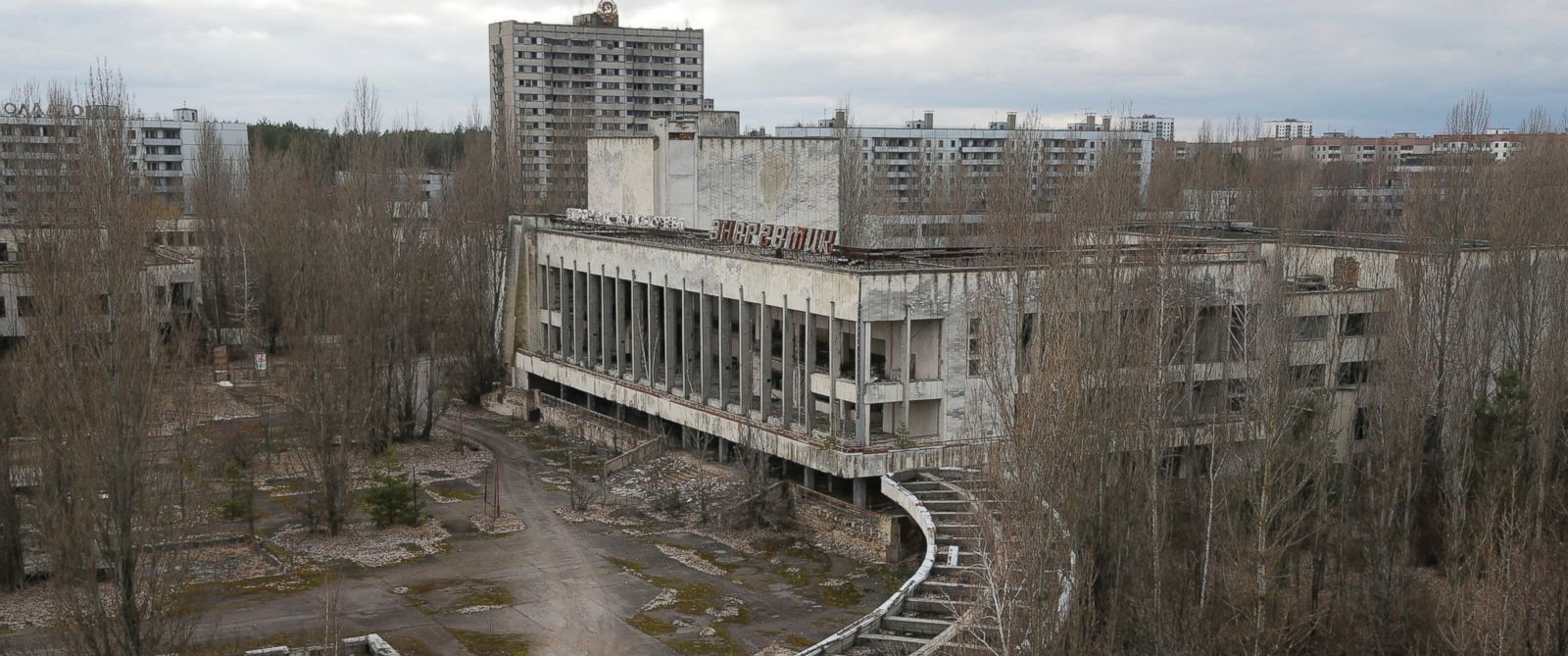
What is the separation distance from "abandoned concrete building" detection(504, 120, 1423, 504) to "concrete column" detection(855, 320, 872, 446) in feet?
0.18

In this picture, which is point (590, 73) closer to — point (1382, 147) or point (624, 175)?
point (624, 175)

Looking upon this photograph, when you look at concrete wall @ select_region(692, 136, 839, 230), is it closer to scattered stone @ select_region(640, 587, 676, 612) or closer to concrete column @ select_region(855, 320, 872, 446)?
concrete column @ select_region(855, 320, 872, 446)

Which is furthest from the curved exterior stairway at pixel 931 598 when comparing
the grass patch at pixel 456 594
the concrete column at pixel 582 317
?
the concrete column at pixel 582 317

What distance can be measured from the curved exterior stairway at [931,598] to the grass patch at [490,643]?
18.8ft

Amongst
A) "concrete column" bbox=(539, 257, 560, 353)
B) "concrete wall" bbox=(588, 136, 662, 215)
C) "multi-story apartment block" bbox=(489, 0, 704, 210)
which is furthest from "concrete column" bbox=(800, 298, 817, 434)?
"multi-story apartment block" bbox=(489, 0, 704, 210)

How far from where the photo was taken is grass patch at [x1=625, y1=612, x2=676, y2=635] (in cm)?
2608

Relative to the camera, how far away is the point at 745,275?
3762cm

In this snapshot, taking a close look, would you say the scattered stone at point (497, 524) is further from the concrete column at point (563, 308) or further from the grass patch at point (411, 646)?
the concrete column at point (563, 308)

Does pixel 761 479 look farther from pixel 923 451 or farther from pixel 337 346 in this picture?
pixel 337 346

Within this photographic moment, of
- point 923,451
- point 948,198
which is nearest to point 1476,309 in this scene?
point 923,451

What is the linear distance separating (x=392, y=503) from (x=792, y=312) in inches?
460

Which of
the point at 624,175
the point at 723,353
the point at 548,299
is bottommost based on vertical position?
the point at 723,353

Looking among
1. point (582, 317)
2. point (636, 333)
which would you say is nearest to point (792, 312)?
point (636, 333)

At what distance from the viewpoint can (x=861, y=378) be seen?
33.5m
